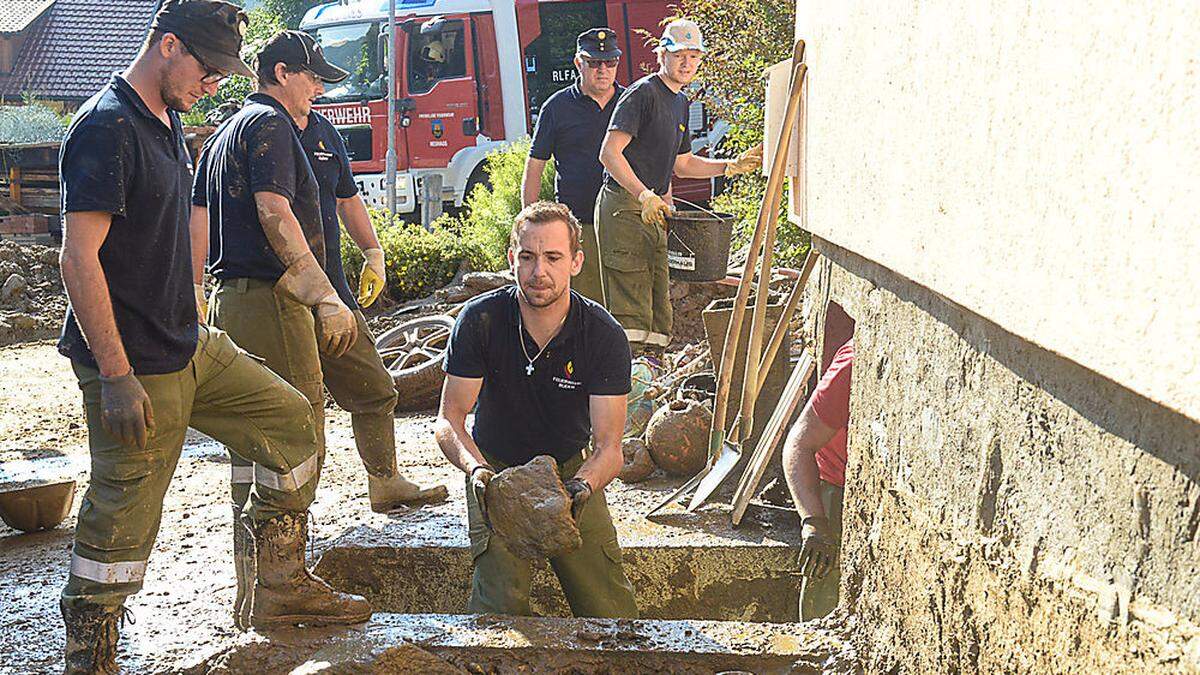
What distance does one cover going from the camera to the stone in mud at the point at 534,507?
3.48 m

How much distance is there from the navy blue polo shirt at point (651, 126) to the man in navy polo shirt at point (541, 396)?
7.42 ft

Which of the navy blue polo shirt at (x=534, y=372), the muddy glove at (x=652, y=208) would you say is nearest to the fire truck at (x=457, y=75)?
the muddy glove at (x=652, y=208)

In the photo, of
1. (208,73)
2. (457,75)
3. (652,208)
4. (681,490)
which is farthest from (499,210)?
(208,73)

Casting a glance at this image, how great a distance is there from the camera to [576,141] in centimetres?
662

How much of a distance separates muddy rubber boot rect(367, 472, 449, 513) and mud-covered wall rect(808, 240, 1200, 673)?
2197mm

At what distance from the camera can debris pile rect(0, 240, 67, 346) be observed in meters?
11.7

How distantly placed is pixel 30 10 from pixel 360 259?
25.2 m

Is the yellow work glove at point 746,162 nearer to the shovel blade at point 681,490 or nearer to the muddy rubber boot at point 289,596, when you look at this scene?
the shovel blade at point 681,490

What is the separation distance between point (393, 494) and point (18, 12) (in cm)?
3073

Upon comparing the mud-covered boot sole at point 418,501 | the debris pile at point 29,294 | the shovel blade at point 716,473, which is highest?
the shovel blade at point 716,473

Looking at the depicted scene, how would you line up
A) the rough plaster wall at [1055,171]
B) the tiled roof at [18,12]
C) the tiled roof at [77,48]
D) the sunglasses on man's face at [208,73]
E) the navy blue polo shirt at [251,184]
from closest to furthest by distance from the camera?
the rough plaster wall at [1055,171] < the sunglasses on man's face at [208,73] < the navy blue polo shirt at [251,184] < the tiled roof at [77,48] < the tiled roof at [18,12]

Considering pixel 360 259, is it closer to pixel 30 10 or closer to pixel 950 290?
pixel 950 290

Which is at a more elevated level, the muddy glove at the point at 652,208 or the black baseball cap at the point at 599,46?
the black baseball cap at the point at 599,46

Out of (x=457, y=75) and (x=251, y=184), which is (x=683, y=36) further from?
(x=457, y=75)
